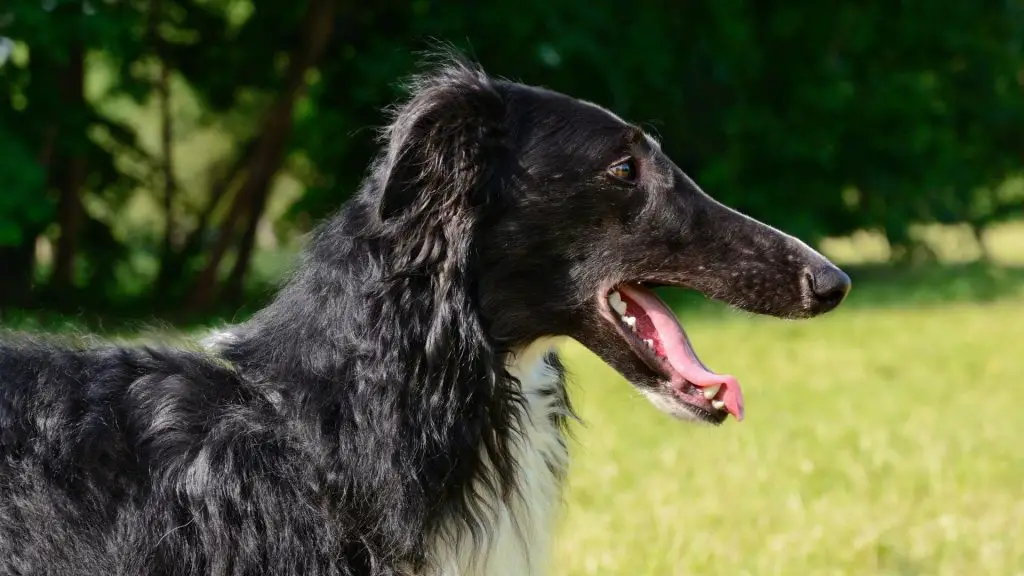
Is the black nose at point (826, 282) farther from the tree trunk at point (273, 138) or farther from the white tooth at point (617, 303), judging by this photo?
the tree trunk at point (273, 138)

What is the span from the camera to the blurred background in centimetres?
543

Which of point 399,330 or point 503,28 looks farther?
point 503,28

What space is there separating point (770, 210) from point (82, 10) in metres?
8.57

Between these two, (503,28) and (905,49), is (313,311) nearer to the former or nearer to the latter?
(503,28)

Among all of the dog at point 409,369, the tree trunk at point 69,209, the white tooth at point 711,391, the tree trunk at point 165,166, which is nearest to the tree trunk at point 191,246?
the tree trunk at point 165,166

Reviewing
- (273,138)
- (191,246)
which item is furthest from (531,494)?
(191,246)

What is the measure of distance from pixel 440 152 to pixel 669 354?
0.75m

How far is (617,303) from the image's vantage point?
298 cm

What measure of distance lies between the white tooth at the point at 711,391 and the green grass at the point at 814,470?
0.51 metres

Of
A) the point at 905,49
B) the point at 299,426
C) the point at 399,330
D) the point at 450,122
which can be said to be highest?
the point at 450,122

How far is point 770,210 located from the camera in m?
15.4

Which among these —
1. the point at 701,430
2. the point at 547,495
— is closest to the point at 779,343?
the point at 701,430

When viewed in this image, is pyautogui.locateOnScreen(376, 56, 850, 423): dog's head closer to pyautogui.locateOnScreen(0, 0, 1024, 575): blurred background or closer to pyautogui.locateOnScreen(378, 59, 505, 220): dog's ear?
pyautogui.locateOnScreen(378, 59, 505, 220): dog's ear

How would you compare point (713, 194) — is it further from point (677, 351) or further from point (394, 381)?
point (394, 381)
